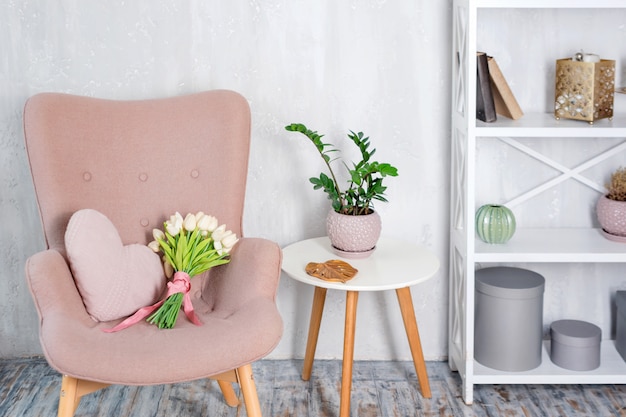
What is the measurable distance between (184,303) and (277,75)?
767 mm

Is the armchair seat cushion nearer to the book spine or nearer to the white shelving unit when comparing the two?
the white shelving unit

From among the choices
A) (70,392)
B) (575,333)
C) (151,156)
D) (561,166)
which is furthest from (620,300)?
(70,392)

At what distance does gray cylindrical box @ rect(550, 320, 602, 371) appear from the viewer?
2.42 meters

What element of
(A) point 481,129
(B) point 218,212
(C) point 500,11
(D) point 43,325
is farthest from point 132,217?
(C) point 500,11

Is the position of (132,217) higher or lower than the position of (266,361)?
higher

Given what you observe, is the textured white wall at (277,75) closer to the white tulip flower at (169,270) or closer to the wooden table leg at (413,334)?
the wooden table leg at (413,334)

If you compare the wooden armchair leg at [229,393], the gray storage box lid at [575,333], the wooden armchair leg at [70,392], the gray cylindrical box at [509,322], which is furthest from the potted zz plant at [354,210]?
the wooden armchair leg at [70,392]

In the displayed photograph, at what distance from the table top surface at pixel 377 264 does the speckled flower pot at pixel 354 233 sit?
0.03 m

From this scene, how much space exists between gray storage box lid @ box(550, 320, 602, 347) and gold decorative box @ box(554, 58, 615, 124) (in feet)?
2.02

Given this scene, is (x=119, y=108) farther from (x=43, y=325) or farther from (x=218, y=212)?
(x=43, y=325)

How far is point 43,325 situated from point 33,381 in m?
0.78

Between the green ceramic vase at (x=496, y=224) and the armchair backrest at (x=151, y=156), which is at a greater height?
the armchair backrest at (x=151, y=156)

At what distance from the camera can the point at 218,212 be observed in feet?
7.53

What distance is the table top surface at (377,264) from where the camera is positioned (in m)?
2.16
